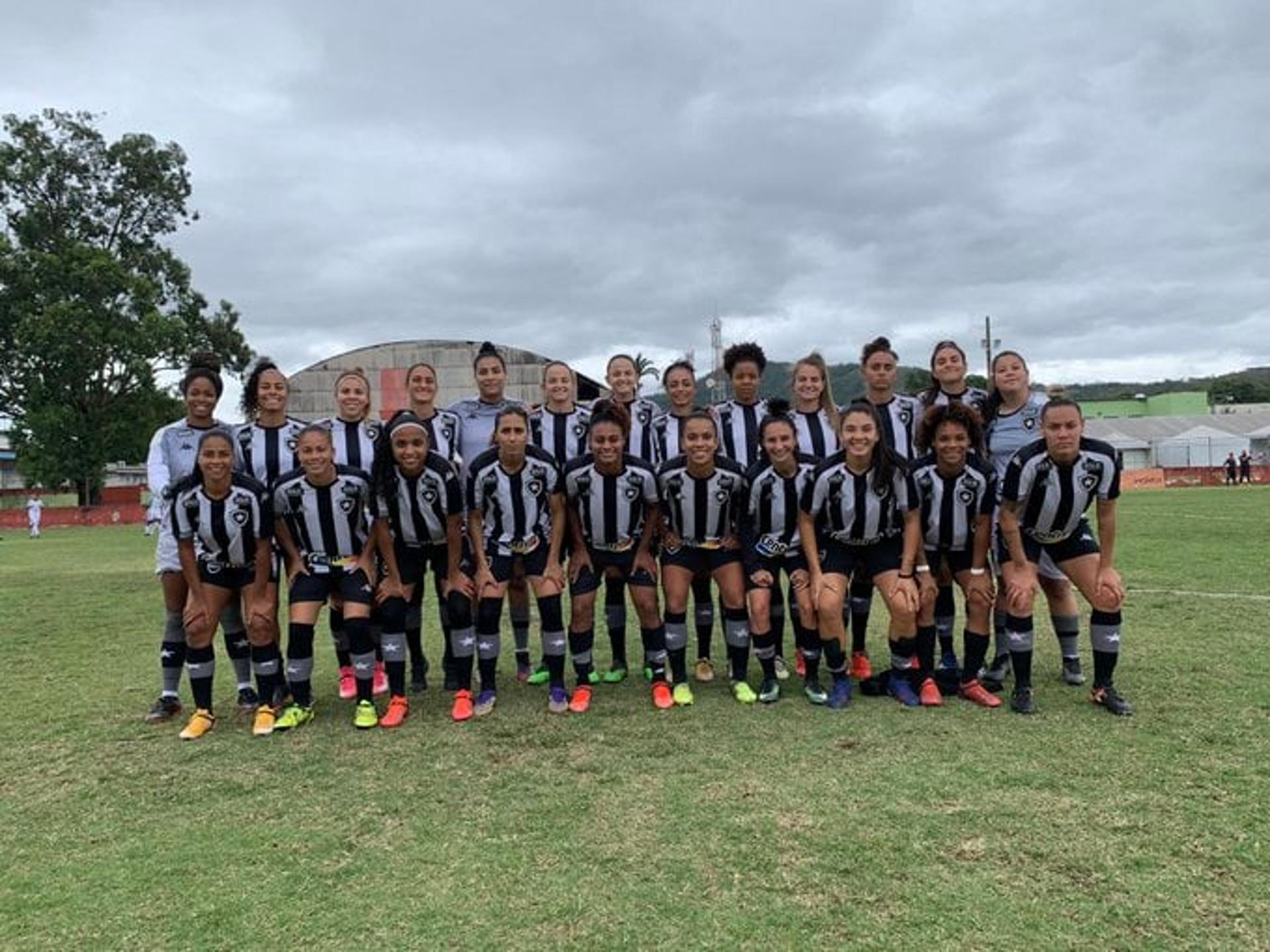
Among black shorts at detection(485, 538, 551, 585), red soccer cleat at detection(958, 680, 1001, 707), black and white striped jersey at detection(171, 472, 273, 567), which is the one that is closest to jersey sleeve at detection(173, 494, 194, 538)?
black and white striped jersey at detection(171, 472, 273, 567)

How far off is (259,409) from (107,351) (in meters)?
33.0

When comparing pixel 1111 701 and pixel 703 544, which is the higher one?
pixel 703 544

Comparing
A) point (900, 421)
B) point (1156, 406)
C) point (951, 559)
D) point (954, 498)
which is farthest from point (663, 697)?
point (1156, 406)

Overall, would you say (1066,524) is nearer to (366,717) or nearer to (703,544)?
(703,544)

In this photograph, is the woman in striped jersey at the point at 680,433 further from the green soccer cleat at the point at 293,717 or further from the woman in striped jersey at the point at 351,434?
the green soccer cleat at the point at 293,717

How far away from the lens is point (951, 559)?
527 cm

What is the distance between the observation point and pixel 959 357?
562cm

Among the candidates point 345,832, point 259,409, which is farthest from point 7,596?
point 345,832

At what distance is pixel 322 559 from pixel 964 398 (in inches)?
167

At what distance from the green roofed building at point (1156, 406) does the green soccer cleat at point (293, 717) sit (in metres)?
78.4

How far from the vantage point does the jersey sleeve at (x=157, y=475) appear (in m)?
5.05

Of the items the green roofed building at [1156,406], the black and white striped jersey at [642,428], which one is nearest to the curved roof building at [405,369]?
the black and white striped jersey at [642,428]

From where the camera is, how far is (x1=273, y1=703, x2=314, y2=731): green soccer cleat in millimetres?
4891

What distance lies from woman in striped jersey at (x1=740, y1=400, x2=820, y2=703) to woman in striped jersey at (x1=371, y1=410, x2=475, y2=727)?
1768 millimetres
